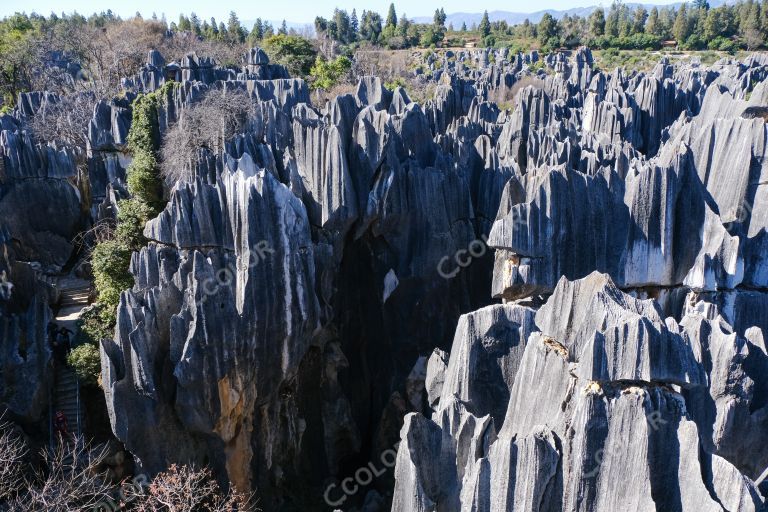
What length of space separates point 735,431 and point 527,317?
11.8 feet

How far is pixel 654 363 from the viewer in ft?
23.6

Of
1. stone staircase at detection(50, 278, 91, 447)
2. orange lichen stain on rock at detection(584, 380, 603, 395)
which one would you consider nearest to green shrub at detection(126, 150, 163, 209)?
stone staircase at detection(50, 278, 91, 447)

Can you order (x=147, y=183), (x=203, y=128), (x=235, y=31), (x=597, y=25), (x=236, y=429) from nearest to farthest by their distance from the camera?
1. (x=236, y=429)
2. (x=147, y=183)
3. (x=203, y=128)
4. (x=235, y=31)
5. (x=597, y=25)

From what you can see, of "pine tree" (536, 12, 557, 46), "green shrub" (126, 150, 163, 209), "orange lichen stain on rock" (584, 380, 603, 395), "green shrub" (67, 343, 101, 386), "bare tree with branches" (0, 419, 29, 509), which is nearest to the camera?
"orange lichen stain on rock" (584, 380, 603, 395)

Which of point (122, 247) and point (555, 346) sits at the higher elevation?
point (555, 346)

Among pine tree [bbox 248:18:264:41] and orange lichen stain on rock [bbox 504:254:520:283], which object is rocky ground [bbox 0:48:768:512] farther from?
pine tree [bbox 248:18:264:41]

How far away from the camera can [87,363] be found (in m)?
15.3

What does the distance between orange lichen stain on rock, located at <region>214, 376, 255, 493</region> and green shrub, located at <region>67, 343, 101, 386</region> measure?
13.7 feet

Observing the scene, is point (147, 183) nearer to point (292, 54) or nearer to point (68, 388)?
point (68, 388)

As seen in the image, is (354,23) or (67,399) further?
(354,23)

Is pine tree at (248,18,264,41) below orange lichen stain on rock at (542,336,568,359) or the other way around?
the other way around

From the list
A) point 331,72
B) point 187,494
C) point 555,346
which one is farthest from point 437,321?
point 331,72

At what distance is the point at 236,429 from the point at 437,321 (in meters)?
6.22

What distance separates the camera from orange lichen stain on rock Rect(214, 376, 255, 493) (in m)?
13.4
